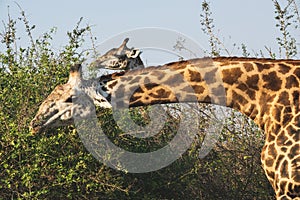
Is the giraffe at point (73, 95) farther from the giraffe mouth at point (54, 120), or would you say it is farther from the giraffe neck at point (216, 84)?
the giraffe neck at point (216, 84)

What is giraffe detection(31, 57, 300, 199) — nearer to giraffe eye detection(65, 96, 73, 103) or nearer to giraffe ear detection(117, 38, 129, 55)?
giraffe eye detection(65, 96, 73, 103)

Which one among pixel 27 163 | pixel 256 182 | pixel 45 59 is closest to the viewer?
pixel 27 163

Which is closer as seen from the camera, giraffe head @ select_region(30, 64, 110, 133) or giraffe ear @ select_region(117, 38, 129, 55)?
giraffe head @ select_region(30, 64, 110, 133)

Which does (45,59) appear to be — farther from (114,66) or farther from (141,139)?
(141,139)

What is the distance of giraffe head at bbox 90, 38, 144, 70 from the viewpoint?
8.48m

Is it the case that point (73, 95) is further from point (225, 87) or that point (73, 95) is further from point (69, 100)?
point (225, 87)

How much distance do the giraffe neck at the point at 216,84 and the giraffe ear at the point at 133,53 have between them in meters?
2.08

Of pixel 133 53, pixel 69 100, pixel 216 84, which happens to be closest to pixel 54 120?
pixel 69 100

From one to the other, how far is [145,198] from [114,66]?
5.75ft

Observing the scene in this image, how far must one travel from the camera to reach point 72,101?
619 cm

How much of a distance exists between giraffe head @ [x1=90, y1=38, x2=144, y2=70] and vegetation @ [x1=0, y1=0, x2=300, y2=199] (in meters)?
0.45

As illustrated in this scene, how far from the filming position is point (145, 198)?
360 inches

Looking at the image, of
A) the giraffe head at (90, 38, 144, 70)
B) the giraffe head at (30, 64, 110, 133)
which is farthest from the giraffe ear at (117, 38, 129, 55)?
the giraffe head at (30, 64, 110, 133)

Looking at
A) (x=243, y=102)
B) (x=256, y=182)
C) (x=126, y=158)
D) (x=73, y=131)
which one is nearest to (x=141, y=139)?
(x=126, y=158)
